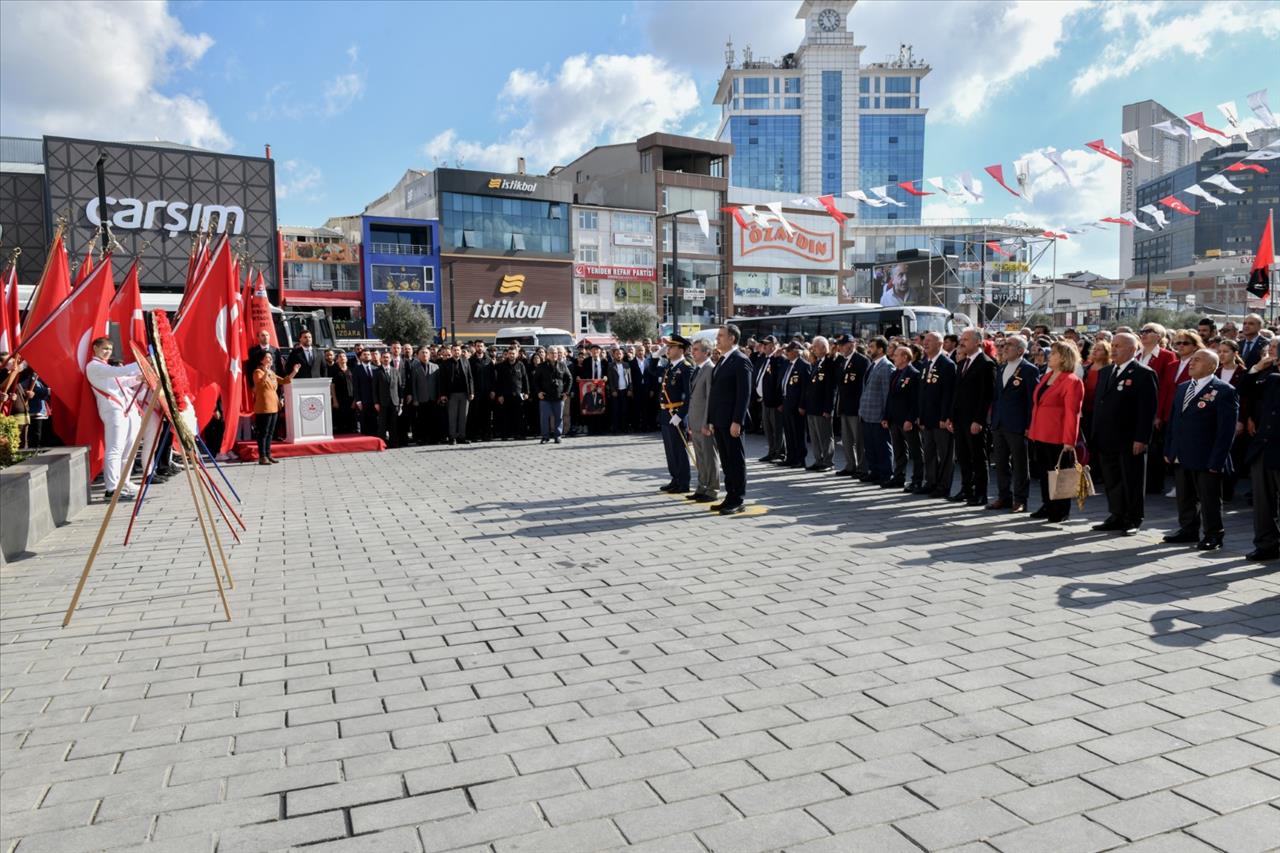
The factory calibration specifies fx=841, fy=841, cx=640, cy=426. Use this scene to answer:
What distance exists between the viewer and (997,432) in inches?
363

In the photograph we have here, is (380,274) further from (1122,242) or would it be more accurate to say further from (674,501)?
(1122,242)

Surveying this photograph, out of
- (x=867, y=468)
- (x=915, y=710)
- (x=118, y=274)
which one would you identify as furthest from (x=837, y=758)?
(x=118, y=274)

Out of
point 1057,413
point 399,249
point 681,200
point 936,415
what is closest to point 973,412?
point 936,415

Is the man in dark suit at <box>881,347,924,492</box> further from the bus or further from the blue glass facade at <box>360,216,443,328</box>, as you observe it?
the blue glass facade at <box>360,216,443,328</box>

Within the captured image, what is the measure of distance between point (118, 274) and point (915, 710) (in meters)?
42.5

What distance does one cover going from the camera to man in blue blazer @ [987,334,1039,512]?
8953mm

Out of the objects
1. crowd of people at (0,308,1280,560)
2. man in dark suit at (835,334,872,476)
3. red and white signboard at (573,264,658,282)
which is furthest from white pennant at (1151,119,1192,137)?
red and white signboard at (573,264,658,282)

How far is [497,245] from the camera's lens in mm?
60969

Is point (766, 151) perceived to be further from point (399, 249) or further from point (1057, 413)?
point (1057, 413)

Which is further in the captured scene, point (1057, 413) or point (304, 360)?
point (304, 360)

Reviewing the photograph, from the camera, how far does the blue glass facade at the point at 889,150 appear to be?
393 feet

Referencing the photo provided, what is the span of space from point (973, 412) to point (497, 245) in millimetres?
54927

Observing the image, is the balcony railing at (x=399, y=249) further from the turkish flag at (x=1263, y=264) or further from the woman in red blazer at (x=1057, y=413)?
the woman in red blazer at (x=1057, y=413)

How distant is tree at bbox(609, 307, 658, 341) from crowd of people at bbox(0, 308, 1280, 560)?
4292 centimetres
